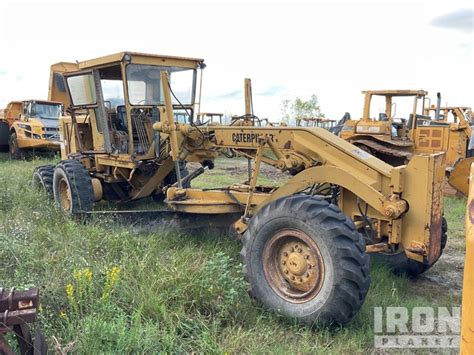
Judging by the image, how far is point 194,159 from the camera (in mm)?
5648

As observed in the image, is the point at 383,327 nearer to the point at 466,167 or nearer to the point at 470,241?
the point at 470,241

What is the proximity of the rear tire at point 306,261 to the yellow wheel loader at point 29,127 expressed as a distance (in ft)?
41.6

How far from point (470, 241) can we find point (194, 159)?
4.10m

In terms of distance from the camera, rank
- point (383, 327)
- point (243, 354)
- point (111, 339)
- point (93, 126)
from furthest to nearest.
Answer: point (93, 126) → point (383, 327) → point (243, 354) → point (111, 339)

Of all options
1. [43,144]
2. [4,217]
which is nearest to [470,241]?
[4,217]

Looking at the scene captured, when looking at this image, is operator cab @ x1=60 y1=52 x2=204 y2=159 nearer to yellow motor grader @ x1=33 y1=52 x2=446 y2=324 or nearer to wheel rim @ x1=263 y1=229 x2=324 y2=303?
yellow motor grader @ x1=33 y1=52 x2=446 y2=324

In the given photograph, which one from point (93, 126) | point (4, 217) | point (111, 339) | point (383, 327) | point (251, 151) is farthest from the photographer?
point (93, 126)

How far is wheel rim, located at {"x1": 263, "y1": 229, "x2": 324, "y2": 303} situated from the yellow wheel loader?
12736 mm

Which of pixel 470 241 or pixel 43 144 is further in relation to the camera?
pixel 43 144

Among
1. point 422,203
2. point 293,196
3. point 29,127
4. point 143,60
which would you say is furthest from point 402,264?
point 29,127

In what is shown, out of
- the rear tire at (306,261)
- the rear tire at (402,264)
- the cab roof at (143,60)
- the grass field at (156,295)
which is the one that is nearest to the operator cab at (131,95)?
the cab roof at (143,60)

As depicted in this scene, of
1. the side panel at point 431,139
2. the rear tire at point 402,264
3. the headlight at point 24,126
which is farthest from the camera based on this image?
the headlight at point 24,126

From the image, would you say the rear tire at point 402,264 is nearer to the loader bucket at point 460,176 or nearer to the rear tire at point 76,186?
the rear tire at point 76,186

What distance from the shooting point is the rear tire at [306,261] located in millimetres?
3594
